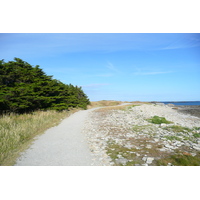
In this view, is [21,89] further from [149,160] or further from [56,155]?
[149,160]

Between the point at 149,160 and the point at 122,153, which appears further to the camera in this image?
the point at 122,153

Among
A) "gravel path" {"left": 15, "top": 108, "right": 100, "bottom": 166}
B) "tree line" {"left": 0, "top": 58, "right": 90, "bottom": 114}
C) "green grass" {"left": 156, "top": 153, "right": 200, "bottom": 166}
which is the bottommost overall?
"green grass" {"left": 156, "top": 153, "right": 200, "bottom": 166}

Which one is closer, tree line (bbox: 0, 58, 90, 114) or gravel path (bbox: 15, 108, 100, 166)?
gravel path (bbox: 15, 108, 100, 166)

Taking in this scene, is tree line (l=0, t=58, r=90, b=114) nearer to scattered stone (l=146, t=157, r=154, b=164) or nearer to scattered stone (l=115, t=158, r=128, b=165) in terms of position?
scattered stone (l=115, t=158, r=128, b=165)

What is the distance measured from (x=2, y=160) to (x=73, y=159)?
268 cm

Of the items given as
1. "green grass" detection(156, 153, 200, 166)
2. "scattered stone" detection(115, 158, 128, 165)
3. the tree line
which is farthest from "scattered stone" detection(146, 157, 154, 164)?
the tree line

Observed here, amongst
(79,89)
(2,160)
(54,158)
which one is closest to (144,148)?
(54,158)

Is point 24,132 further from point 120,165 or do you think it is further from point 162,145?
point 162,145

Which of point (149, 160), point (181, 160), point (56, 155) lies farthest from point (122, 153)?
point (56, 155)

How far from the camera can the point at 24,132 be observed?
8945mm

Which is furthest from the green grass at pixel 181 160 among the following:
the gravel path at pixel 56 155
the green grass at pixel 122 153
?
the gravel path at pixel 56 155

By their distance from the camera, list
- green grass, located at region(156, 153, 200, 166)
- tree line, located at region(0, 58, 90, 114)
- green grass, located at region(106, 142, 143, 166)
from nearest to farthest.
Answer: green grass, located at region(156, 153, 200, 166) < green grass, located at region(106, 142, 143, 166) < tree line, located at region(0, 58, 90, 114)

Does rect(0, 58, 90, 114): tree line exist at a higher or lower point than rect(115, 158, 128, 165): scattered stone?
higher

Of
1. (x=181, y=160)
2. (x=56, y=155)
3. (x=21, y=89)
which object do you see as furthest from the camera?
(x=21, y=89)
